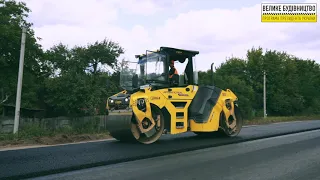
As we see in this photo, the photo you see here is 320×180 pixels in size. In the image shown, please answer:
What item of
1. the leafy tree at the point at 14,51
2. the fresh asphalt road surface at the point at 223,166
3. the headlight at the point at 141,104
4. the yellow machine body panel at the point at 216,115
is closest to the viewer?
the fresh asphalt road surface at the point at 223,166

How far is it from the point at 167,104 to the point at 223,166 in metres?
2.79

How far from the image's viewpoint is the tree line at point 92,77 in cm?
2353

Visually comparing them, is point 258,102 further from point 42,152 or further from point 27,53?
point 42,152

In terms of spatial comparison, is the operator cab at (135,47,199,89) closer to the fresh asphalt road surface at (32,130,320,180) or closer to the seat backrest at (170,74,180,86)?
the seat backrest at (170,74,180,86)

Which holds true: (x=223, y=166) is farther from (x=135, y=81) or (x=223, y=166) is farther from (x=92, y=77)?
(x=92, y=77)

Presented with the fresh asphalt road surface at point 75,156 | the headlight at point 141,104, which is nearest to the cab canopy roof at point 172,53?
the headlight at point 141,104

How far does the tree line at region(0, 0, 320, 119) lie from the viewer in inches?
926

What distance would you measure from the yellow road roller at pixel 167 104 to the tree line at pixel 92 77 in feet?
3.43

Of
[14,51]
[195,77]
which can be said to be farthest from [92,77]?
[195,77]

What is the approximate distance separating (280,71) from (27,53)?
102ft

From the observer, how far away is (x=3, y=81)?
2316 cm

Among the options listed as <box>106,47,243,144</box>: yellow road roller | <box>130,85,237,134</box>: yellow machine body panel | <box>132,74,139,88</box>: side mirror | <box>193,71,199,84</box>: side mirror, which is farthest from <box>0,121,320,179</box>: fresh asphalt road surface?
<box>193,71,199,84</box>: side mirror

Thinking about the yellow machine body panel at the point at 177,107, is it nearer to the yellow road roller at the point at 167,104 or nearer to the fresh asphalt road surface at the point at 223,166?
A: the yellow road roller at the point at 167,104

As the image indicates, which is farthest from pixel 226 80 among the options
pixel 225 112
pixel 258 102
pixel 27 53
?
pixel 225 112
